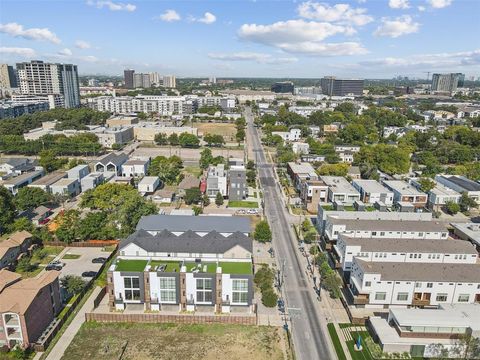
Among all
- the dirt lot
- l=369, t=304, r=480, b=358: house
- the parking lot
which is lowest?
the dirt lot

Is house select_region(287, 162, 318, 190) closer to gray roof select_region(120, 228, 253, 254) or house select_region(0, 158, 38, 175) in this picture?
gray roof select_region(120, 228, 253, 254)

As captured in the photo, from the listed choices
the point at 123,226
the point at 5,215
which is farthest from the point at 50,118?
the point at 123,226

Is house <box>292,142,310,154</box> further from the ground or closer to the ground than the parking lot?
further from the ground

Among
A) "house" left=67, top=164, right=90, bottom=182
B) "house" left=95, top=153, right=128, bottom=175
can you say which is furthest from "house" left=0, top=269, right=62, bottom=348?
"house" left=95, top=153, right=128, bottom=175

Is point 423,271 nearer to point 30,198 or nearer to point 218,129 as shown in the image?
point 30,198

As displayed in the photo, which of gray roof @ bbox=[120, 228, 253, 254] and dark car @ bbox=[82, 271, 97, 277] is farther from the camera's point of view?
dark car @ bbox=[82, 271, 97, 277]

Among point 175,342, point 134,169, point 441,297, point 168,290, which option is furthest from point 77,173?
Result: point 441,297
